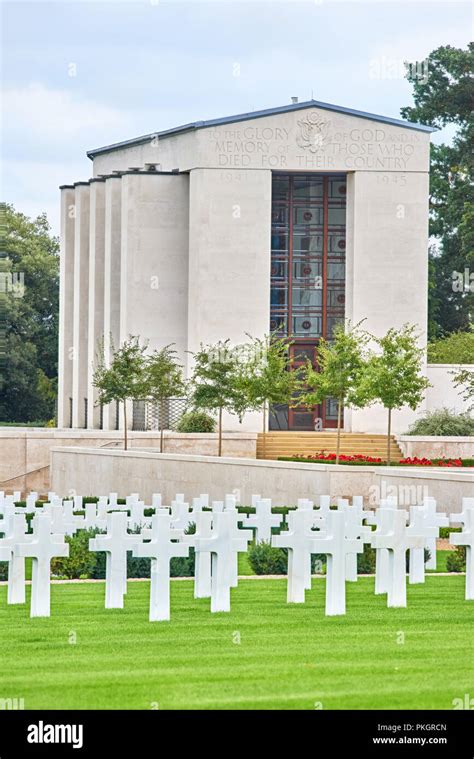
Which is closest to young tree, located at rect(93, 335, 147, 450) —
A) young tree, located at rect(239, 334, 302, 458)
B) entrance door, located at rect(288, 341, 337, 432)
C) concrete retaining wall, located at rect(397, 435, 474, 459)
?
young tree, located at rect(239, 334, 302, 458)

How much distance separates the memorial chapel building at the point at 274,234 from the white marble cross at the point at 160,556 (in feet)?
112

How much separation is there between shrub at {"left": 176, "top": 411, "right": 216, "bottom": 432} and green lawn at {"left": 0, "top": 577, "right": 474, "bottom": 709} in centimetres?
2770

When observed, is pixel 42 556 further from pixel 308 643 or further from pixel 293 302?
pixel 293 302

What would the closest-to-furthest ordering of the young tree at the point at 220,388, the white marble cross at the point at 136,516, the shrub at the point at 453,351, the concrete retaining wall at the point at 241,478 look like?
1. the white marble cross at the point at 136,516
2. the concrete retaining wall at the point at 241,478
3. the young tree at the point at 220,388
4. the shrub at the point at 453,351

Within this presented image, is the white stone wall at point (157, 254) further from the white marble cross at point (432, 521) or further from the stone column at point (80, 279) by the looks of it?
the white marble cross at point (432, 521)

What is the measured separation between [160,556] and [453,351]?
40691mm

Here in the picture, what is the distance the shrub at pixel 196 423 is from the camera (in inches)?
1709

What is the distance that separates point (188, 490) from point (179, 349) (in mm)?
16704

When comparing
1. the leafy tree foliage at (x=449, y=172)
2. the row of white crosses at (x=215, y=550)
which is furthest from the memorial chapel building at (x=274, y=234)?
the row of white crosses at (x=215, y=550)

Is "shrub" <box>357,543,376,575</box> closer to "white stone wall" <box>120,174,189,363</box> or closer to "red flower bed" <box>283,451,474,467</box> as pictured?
"red flower bed" <box>283,451,474,467</box>

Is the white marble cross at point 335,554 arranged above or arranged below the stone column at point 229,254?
below

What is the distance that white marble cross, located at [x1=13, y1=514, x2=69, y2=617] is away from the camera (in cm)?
1395

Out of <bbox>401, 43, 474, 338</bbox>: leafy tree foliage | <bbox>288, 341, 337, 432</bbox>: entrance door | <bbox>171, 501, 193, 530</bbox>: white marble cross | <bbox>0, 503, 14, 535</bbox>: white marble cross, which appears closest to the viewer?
<bbox>0, 503, 14, 535</bbox>: white marble cross

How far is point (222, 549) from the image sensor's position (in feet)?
47.9
